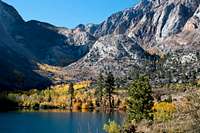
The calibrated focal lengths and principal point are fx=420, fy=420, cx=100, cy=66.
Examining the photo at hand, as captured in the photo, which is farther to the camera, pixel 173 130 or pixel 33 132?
pixel 33 132

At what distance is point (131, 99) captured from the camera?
95.8 m

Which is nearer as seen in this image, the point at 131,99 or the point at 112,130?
the point at 112,130

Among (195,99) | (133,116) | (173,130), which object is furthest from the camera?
(133,116)

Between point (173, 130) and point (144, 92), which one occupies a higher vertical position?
point (144, 92)

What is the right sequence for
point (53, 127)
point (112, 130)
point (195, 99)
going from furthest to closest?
1. point (53, 127)
2. point (112, 130)
3. point (195, 99)

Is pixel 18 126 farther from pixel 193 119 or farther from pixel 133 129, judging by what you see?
pixel 193 119

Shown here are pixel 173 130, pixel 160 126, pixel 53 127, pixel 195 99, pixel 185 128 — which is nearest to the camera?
pixel 195 99

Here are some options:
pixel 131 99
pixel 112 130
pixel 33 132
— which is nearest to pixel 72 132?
pixel 33 132

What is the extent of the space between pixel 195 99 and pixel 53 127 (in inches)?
4086

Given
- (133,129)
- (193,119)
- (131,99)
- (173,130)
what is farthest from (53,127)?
(193,119)

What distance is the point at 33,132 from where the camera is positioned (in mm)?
115375

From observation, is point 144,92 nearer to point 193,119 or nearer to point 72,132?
point 72,132

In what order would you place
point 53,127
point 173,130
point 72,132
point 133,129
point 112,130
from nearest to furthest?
point 173,130
point 133,129
point 112,130
point 72,132
point 53,127

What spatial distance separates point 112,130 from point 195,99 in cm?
3217
